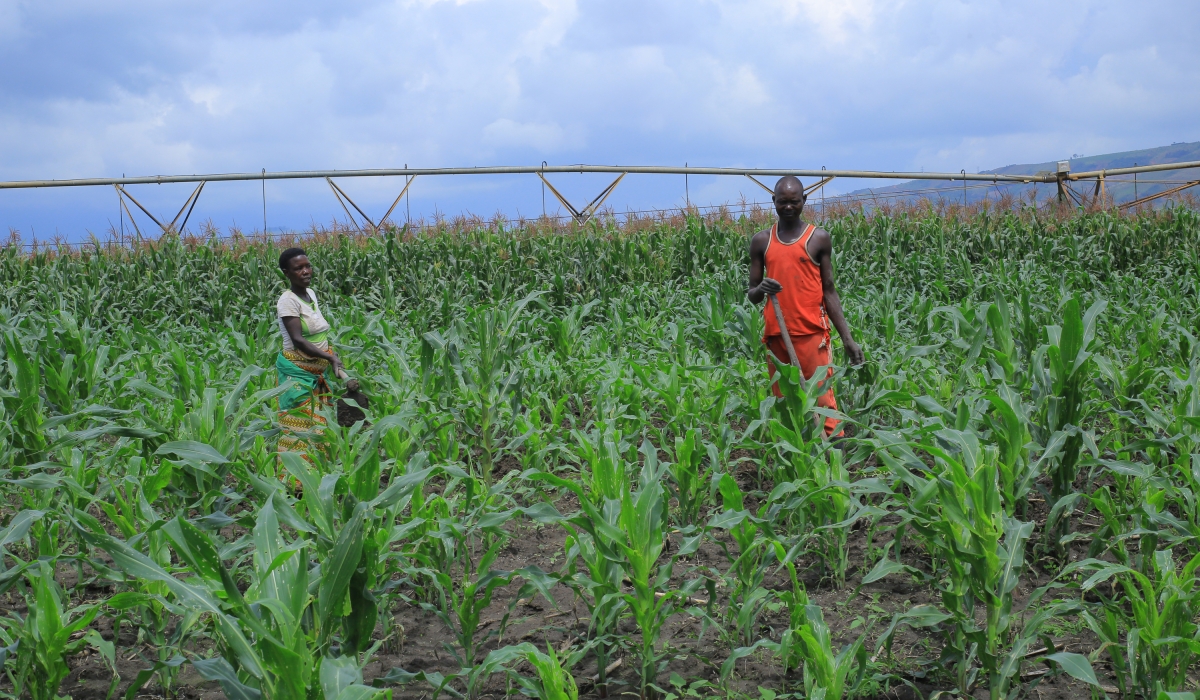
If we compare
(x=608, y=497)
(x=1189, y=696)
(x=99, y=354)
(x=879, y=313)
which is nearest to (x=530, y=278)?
(x=879, y=313)

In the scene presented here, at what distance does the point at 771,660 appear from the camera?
9.32ft

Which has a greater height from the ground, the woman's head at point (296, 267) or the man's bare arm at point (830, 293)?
the woman's head at point (296, 267)

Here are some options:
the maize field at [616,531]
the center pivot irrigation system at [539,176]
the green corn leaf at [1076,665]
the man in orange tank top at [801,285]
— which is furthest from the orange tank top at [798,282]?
the center pivot irrigation system at [539,176]

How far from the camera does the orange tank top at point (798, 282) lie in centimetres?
477

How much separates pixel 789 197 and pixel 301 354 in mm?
3072

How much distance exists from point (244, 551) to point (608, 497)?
1.38m

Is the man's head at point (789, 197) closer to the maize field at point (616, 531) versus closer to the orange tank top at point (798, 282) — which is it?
the orange tank top at point (798, 282)

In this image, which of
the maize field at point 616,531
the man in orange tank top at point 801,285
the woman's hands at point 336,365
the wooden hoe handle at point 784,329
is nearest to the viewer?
the maize field at point 616,531

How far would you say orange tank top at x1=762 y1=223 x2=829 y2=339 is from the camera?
4.77 m

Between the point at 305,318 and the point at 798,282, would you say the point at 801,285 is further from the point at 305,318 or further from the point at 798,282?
the point at 305,318

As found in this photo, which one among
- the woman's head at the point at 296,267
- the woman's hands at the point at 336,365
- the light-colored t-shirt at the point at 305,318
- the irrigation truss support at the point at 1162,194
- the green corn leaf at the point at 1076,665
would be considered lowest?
the green corn leaf at the point at 1076,665

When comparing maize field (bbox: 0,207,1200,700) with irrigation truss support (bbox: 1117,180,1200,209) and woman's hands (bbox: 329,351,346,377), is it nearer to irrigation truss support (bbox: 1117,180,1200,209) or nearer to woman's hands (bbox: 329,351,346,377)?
woman's hands (bbox: 329,351,346,377)

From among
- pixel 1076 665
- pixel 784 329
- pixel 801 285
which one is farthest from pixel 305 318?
pixel 1076 665

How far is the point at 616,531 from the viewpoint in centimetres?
251
